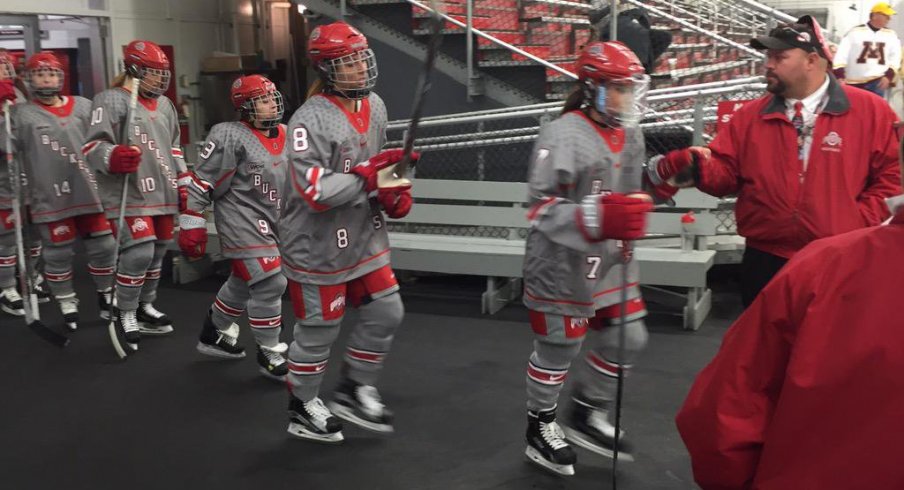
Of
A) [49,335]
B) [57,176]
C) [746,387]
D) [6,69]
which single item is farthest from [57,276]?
[746,387]

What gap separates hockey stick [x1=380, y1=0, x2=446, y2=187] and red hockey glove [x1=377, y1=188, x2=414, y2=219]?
1.6 inches

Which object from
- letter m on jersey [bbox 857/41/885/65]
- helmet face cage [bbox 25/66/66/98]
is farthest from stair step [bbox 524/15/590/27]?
helmet face cage [bbox 25/66/66/98]

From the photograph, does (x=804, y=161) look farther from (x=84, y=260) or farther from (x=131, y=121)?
(x=84, y=260)

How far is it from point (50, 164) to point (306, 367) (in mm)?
Answer: 2856

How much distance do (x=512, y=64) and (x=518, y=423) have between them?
4496 millimetres

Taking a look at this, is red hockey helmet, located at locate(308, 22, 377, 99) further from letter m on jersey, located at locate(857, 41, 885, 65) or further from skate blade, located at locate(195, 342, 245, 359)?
letter m on jersey, located at locate(857, 41, 885, 65)

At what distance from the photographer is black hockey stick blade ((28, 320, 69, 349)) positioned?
5.33 meters

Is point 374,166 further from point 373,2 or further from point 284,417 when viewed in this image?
point 373,2

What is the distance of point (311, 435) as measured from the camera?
150 inches

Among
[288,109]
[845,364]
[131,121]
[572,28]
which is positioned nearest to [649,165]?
[845,364]

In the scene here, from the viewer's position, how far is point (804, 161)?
3021 millimetres

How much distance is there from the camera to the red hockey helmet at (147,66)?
5.03 meters

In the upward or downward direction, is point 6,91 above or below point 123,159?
above

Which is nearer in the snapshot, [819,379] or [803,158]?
[819,379]
